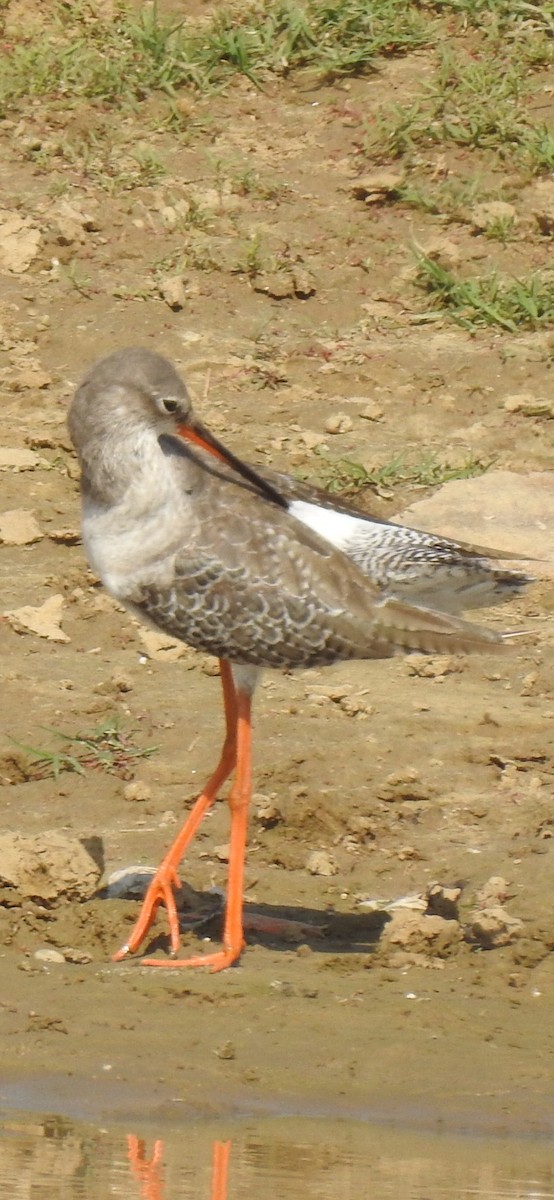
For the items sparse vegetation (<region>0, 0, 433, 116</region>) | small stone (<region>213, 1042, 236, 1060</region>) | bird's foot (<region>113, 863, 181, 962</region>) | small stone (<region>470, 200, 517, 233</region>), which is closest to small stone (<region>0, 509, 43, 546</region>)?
bird's foot (<region>113, 863, 181, 962</region>)

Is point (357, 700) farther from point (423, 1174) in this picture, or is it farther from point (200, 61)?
point (200, 61)

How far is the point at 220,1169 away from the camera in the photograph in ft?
17.9

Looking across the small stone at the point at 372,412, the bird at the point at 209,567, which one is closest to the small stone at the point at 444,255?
the small stone at the point at 372,412

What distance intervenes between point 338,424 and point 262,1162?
497 centimetres

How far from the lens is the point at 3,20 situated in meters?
12.1

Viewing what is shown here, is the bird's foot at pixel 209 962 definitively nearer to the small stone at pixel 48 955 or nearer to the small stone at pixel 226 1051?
the small stone at pixel 48 955

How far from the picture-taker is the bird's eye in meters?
6.82

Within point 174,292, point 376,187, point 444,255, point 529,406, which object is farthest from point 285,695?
point 376,187

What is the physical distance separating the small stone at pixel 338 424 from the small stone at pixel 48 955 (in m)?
3.98

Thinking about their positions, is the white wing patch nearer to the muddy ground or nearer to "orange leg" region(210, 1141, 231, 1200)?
the muddy ground

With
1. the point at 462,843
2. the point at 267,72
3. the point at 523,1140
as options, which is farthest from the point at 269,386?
the point at 523,1140

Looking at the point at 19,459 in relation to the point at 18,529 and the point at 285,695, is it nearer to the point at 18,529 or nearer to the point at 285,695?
the point at 18,529

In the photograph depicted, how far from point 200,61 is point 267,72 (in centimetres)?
40

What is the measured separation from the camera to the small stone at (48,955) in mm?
6430
